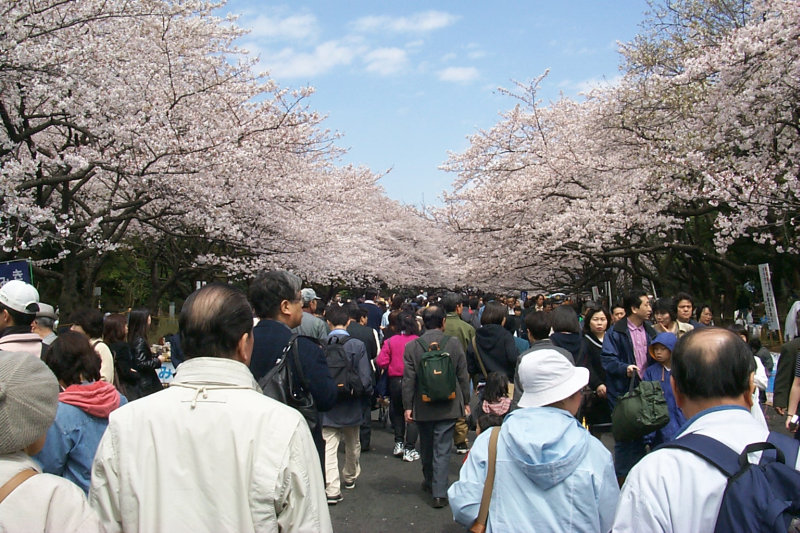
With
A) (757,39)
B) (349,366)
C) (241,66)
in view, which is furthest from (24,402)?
(241,66)

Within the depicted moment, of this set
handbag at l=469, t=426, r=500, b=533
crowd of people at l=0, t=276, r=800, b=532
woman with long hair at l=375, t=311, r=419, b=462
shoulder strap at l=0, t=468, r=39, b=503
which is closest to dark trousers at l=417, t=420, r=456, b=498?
woman with long hair at l=375, t=311, r=419, b=462

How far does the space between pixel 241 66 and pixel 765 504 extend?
16454mm

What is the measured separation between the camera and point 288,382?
141 inches

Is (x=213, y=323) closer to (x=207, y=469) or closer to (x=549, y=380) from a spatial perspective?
(x=207, y=469)

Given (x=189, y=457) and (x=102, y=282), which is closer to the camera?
(x=189, y=457)

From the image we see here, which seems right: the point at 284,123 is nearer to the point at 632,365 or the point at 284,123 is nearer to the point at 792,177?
the point at 792,177

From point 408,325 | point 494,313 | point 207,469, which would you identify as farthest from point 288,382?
point 408,325

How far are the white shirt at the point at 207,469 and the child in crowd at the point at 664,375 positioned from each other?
325cm

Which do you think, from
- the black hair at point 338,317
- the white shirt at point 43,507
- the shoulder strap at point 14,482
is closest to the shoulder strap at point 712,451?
the white shirt at point 43,507

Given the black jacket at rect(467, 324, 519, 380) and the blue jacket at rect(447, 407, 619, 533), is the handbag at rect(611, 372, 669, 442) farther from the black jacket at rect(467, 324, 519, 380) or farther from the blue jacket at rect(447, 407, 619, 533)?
the black jacket at rect(467, 324, 519, 380)

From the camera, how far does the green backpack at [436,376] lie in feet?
18.7

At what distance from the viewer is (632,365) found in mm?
5242

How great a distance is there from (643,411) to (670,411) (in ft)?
1.06

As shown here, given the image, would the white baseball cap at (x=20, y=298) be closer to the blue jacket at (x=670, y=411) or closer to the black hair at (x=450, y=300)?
the blue jacket at (x=670, y=411)
